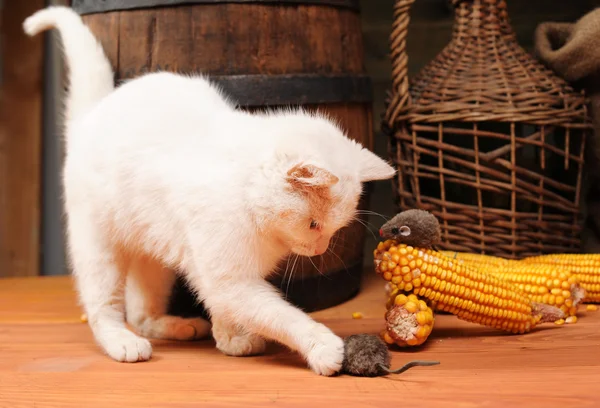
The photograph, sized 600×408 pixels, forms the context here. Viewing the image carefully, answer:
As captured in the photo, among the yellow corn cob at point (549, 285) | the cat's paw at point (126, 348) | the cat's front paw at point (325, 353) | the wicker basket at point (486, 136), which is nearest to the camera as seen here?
the cat's front paw at point (325, 353)

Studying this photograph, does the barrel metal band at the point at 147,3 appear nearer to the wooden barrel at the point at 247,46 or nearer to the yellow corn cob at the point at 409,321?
the wooden barrel at the point at 247,46

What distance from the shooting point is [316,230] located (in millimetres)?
1470

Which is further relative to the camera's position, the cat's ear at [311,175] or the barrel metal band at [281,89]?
the barrel metal band at [281,89]

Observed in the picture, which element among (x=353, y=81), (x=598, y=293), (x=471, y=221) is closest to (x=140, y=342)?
(x=353, y=81)

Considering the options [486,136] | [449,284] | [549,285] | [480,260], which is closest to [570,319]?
[549,285]

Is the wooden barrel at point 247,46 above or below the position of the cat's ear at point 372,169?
above

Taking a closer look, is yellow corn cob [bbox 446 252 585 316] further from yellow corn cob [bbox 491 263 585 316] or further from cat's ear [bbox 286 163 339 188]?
cat's ear [bbox 286 163 339 188]

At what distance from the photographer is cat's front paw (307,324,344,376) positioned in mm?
1445

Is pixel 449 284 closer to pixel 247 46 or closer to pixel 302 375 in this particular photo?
pixel 302 375

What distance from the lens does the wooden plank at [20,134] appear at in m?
2.81

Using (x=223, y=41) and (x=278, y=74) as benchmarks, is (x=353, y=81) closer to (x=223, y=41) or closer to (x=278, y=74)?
(x=278, y=74)

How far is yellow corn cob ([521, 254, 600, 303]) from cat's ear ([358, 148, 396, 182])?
0.69 m

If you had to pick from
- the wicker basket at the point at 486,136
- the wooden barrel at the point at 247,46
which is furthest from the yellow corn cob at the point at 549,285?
the wooden barrel at the point at 247,46

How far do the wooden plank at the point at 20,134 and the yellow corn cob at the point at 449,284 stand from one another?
5.56 feet
